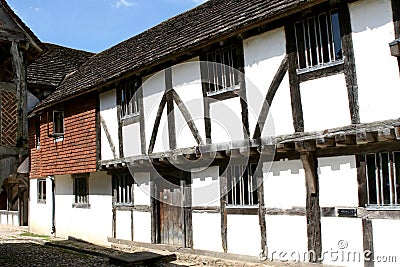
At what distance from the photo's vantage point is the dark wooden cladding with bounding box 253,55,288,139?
872 cm

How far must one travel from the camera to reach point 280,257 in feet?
29.4

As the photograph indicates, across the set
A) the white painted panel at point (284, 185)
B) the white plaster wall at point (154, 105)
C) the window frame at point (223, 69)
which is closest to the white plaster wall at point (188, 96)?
the window frame at point (223, 69)

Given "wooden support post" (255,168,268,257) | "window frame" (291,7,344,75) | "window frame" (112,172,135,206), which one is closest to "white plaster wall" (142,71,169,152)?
"window frame" (112,172,135,206)

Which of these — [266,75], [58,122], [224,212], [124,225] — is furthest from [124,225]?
[266,75]

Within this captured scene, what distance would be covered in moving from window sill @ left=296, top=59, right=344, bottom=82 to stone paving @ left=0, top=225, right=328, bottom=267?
3.55 meters

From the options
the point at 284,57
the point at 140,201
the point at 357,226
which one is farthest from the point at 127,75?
the point at 357,226

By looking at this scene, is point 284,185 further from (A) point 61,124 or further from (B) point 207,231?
(A) point 61,124

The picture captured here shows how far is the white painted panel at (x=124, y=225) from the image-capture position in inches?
540

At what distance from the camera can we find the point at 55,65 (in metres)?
22.1

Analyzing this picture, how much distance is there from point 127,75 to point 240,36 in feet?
13.5

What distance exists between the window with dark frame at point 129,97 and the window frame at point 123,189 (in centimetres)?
202

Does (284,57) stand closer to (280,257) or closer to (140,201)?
(280,257)

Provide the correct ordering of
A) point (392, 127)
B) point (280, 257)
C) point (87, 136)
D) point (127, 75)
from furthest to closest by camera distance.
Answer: point (87, 136)
point (127, 75)
point (280, 257)
point (392, 127)

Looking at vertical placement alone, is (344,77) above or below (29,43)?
below
